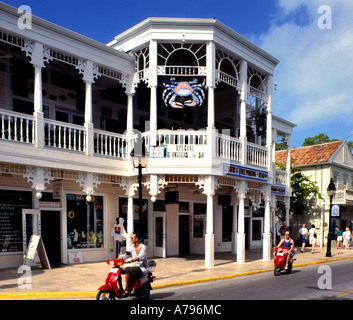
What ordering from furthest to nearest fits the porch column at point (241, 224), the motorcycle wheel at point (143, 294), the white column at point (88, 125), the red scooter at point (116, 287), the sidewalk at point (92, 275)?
the porch column at point (241, 224)
the white column at point (88, 125)
the sidewalk at point (92, 275)
the motorcycle wheel at point (143, 294)
the red scooter at point (116, 287)

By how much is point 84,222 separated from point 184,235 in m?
6.55

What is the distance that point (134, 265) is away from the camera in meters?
8.80

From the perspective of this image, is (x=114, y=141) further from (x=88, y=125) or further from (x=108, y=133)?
(x=88, y=125)

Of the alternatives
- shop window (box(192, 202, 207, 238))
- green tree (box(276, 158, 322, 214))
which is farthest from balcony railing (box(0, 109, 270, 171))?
green tree (box(276, 158, 322, 214))

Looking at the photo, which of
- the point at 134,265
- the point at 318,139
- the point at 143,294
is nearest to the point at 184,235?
the point at 143,294

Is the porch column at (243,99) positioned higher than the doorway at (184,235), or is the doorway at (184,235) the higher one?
the porch column at (243,99)

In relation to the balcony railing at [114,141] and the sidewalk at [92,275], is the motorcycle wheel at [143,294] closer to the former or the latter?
the sidewalk at [92,275]

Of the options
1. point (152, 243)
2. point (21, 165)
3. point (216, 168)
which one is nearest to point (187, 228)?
point (152, 243)

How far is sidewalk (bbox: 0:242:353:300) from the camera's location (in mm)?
9667

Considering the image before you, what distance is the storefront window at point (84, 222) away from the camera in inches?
607

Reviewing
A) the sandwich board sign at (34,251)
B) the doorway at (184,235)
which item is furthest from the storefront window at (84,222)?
the doorway at (184,235)

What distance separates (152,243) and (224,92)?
894 cm

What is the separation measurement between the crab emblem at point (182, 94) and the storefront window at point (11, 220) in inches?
263

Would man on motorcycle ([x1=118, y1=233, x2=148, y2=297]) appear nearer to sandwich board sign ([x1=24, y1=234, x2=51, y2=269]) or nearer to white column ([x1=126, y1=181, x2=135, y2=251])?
sandwich board sign ([x1=24, y1=234, x2=51, y2=269])
